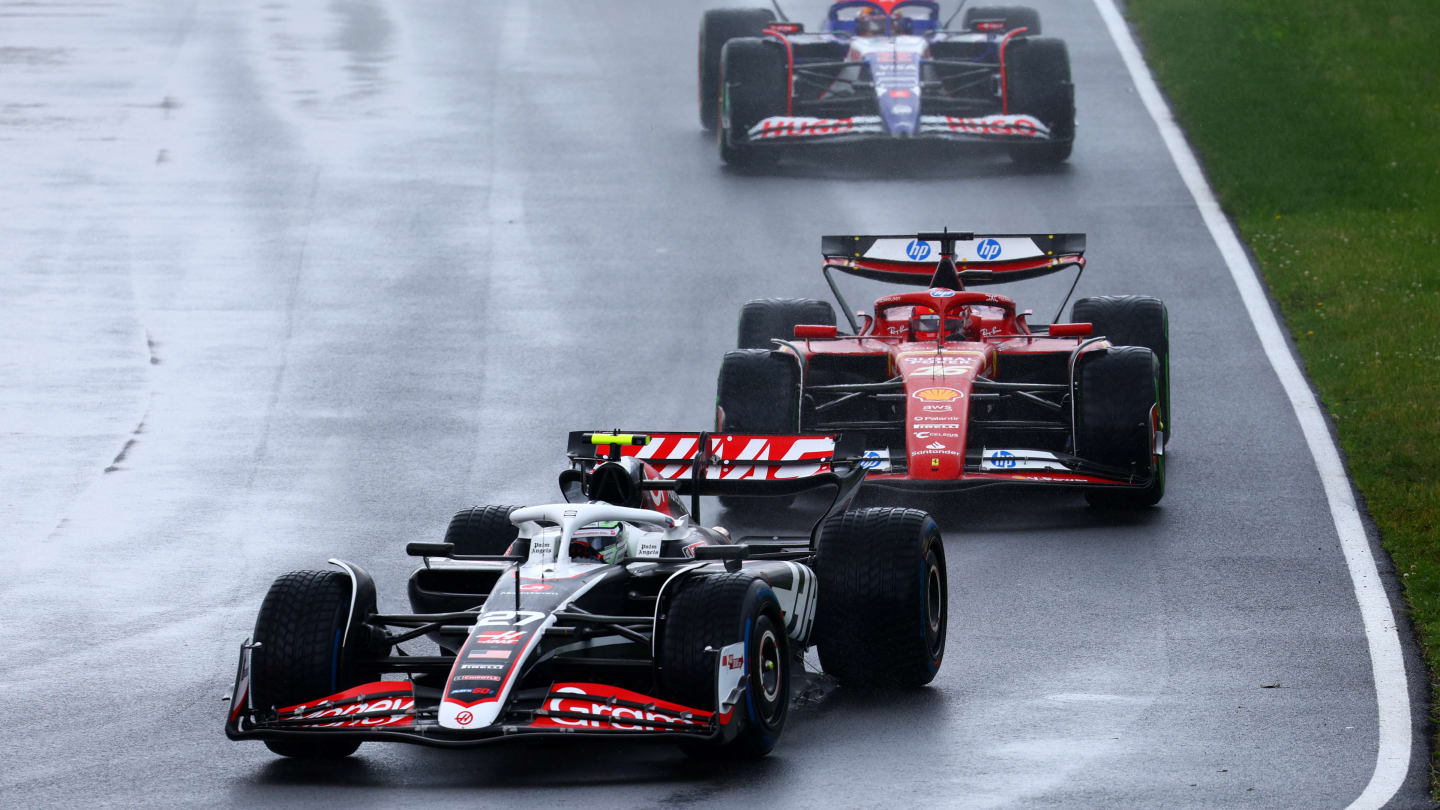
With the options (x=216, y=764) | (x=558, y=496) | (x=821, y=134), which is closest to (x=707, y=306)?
(x=821, y=134)

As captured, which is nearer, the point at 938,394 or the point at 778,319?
the point at 938,394

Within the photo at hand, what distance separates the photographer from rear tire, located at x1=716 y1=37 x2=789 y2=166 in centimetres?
2581

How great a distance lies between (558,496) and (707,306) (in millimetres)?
5994

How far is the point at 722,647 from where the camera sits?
31.2ft

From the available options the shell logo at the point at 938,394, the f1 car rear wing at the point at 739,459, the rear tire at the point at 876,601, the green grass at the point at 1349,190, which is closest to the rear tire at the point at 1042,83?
the green grass at the point at 1349,190

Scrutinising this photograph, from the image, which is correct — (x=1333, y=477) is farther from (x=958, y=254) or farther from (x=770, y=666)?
(x=770, y=666)

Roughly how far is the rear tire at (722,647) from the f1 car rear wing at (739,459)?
7.67 feet

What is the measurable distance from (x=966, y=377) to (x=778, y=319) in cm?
223

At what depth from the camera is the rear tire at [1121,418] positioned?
50.1ft

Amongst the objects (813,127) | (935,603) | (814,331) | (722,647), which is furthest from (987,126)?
(722,647)

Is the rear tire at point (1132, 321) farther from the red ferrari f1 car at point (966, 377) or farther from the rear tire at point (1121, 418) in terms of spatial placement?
the rear tire at point (1121, 418)

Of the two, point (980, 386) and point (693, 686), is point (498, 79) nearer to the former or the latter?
point (980, 386)

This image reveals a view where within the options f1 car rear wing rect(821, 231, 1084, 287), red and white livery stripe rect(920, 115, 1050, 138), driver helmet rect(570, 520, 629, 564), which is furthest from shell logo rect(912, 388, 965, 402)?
red and white livery stripe rect(920, 115, 1050, 138)

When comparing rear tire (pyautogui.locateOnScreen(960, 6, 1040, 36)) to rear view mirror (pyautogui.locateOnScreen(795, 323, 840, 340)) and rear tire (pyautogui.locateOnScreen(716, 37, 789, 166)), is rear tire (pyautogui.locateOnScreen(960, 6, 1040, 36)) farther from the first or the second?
rear view mirror (pyautogui.locateOnScreen(795, 323, 840, 340))
